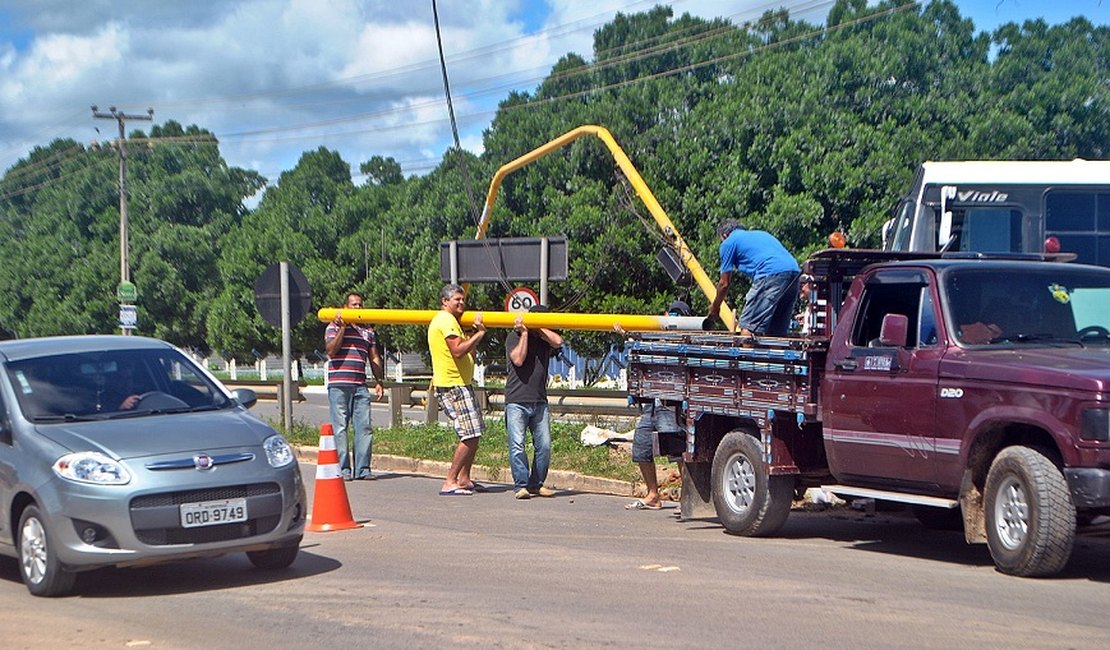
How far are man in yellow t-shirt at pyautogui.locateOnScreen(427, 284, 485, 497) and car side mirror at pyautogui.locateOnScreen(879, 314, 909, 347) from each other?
16.4 ft

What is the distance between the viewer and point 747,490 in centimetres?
1033

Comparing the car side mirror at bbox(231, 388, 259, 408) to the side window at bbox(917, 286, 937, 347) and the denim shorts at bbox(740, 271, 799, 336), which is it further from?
A: the side window at bbox(917, 286, 937, 347)

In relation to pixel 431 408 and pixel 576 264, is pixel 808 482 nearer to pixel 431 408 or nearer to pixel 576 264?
pixel 431 408

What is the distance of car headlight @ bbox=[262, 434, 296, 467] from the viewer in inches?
331

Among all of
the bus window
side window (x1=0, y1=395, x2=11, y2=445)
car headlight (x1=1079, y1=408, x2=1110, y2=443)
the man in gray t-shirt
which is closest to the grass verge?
the man in gray t-shirt

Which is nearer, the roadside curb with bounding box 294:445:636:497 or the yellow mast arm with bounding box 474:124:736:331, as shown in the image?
the roadside curb with bounding box 294:445:636:497

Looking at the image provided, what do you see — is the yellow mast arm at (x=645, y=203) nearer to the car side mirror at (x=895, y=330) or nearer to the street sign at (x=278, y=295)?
the street sign at (x=278, y=295)

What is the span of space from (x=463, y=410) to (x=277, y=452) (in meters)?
4.70

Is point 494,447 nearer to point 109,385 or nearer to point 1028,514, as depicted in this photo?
point 109,385

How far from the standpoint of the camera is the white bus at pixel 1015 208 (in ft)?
56.2

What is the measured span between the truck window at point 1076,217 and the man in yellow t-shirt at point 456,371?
26.6 ft

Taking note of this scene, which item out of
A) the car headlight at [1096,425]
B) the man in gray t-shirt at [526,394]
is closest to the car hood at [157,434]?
the man in gray t-shirt at [526,394]

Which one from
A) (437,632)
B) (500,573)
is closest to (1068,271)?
(500,573)

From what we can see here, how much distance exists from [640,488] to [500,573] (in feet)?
17.4
